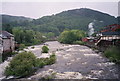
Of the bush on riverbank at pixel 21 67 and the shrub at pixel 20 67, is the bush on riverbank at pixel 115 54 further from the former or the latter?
the shrub at pixel 20 67

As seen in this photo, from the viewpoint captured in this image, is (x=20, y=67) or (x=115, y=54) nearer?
(x=20, y=67)

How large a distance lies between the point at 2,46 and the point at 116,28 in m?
18.3

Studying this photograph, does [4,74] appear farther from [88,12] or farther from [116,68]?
[88,12]

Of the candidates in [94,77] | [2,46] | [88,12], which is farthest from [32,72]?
[88,12]

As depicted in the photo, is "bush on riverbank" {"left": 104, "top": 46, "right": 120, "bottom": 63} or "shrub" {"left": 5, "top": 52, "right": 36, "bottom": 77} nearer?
"shrub" {"left": 5, "top": 52, "right": 36, "bottom": 77}

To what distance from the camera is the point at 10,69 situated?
42.7 feet

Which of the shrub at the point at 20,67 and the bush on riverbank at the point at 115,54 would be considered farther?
the bush on riverbank at the point at 115,54

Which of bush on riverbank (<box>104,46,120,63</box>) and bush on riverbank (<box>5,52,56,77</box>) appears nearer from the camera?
bush on riverbank (<box>5,52,56,77</box>)

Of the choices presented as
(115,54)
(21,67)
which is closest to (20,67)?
(21,67)

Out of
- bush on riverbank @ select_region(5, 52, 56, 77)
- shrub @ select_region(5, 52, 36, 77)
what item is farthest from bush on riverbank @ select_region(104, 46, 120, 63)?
shrub @ select_region(5, 52, 36, 77)

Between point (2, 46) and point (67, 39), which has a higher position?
point (2, 46)

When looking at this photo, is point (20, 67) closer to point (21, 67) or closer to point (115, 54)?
point (21, 67)

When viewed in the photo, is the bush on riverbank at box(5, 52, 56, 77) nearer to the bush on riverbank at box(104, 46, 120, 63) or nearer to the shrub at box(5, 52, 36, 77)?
the shrub at box(5, 52, 36, 77)

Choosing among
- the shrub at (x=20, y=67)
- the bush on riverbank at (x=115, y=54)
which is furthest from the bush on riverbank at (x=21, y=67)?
the bush on riverbank at (x=115, y=54)
